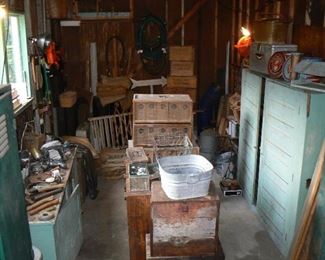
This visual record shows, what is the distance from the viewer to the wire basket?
12.9 feet

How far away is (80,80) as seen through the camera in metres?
6.70

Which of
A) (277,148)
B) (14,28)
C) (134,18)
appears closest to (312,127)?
(277,148)

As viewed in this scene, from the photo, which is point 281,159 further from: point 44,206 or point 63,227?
point 44,206

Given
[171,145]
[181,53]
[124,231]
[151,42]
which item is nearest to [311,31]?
[171,145]

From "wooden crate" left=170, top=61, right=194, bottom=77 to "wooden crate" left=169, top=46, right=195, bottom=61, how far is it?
71 millimetres

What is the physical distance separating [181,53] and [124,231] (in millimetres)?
3721

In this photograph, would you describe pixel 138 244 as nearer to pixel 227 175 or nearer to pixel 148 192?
pixel 148 192

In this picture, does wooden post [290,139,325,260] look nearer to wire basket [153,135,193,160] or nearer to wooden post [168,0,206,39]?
wire basket [153,135,193,160]

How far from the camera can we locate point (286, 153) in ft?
11.1

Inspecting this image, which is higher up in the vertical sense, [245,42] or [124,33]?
[124,33]

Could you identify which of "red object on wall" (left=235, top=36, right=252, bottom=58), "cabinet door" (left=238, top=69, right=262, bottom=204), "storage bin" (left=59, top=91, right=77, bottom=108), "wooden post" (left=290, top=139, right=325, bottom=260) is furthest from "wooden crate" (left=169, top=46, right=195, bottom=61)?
"wooden post" (left=290, top=139, right=325, bottom=260)

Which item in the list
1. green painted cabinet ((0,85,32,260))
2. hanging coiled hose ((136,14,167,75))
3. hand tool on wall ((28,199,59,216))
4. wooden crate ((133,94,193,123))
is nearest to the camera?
green painted cabinet ((0,85,32,260))

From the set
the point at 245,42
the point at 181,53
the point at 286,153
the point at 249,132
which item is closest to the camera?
the point at 286,153

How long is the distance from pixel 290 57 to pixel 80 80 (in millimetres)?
4122
